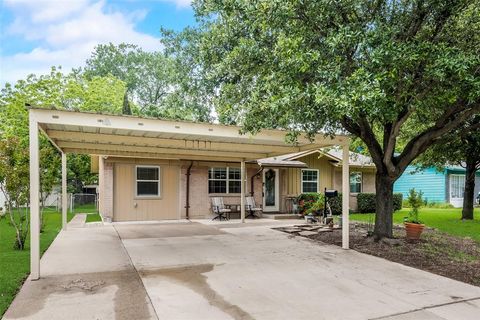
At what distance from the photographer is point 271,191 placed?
1680 centimetres

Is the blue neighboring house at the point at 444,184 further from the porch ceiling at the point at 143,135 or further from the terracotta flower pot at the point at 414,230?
the porch ceiling at the point at 143,135

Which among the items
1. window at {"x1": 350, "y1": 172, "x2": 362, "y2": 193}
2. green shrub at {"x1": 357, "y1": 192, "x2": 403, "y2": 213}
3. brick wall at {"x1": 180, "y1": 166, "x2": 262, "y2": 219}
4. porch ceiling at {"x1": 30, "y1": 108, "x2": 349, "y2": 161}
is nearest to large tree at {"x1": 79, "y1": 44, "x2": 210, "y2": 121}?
window at {"x1": 350, "y1": 172, "x2": 362, "y2": 193}

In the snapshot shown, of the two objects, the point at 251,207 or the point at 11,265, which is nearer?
the point at 11,265

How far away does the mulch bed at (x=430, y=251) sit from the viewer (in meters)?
6.57

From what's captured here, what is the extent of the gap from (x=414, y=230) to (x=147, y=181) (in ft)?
31.8

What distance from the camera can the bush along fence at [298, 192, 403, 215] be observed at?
→ 45.5ft

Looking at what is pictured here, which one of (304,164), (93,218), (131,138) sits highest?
(131,138)

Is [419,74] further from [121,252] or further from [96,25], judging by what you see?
[96,25]

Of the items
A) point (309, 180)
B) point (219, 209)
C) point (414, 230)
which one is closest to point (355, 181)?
point (309, 180)

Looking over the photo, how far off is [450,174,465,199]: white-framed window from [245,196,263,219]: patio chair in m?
15.9

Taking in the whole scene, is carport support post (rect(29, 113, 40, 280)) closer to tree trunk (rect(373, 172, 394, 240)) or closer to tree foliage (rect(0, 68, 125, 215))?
tree trunk (rect(373, 172, 394, 240))

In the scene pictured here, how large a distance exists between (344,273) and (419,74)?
4016 millimetres

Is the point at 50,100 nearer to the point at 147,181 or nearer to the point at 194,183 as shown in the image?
the point at 147,181

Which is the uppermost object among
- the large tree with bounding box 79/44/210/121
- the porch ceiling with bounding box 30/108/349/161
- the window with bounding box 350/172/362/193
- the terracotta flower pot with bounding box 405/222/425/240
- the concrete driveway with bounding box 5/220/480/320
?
the large tree with bounding box 79/44/210/121
